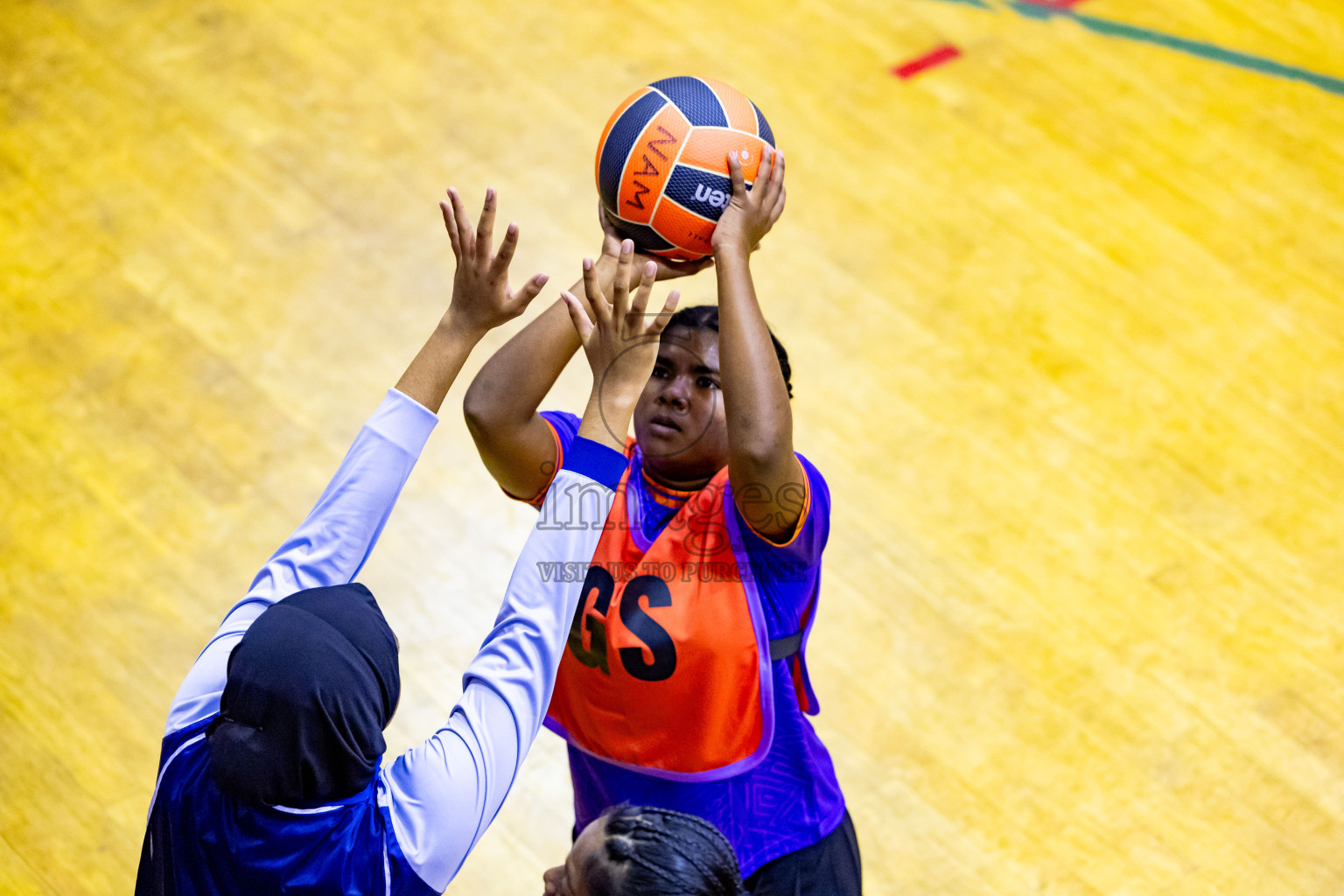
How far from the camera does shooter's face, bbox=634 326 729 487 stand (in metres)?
1.93

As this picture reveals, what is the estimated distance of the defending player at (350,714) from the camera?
119 cm

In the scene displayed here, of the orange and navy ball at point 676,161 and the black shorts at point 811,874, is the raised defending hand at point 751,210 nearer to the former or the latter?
the orange and navy ball at point 676,161

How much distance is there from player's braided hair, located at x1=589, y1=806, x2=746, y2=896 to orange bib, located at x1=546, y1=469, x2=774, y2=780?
42cm

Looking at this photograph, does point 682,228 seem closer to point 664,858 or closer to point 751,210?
point 751,210

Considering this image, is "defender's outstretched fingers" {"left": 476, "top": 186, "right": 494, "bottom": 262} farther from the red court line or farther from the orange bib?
the red court line

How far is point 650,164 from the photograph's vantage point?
194cm

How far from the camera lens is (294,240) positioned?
12.1ft

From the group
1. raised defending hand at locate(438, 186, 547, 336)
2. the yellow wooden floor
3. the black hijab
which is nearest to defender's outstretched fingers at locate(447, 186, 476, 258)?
raised defending hand at locate(438, 186, 547, 336)

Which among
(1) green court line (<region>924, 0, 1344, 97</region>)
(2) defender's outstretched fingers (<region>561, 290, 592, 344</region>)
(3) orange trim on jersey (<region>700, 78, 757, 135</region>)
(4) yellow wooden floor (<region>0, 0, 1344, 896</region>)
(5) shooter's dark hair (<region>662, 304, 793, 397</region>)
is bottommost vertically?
(4) yellow wooden floor (<region>0, 0, 1344, 896</region>)

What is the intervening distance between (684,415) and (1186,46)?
3592mm

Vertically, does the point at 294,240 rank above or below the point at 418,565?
above

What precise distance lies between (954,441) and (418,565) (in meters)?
1.56

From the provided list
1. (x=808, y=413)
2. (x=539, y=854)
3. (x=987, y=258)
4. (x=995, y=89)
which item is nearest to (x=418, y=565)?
(x=539, y=854)

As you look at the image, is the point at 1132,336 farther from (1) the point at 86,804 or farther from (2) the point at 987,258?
(1) the point at 86,804
